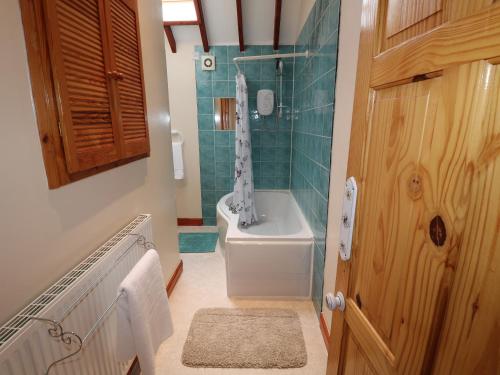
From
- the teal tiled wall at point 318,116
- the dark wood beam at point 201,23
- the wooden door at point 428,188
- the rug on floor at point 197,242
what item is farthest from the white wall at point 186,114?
the wooden door at point 428,188

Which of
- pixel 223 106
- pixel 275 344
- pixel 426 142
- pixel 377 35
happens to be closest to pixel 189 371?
pixel 275 344

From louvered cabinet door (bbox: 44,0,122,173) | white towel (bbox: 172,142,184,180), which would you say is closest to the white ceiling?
white towel (bbox: 172,142,184,180)

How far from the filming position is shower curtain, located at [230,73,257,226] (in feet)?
9.28

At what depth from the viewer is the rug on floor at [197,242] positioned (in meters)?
2.99

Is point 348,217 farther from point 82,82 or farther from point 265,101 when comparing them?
point 265,101

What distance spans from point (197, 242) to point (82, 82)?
8.07ft

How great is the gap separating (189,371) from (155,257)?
0.79 metres

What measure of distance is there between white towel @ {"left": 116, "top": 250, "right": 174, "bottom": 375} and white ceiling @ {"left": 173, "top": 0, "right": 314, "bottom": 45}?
2669mm

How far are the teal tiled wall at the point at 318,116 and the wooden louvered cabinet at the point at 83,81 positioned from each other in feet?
3.88

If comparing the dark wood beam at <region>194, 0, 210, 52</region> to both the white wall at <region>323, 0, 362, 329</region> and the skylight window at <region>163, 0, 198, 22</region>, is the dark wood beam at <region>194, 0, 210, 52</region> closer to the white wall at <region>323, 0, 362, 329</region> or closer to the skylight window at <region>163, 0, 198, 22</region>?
the skylight window at <region>163, 0, 198, 22</region>

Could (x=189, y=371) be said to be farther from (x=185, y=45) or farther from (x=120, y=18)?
(x=185, y=45)

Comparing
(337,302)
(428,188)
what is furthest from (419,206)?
(337,302)

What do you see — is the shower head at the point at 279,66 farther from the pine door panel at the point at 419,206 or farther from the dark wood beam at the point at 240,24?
the pine door panel at the point at 419,206

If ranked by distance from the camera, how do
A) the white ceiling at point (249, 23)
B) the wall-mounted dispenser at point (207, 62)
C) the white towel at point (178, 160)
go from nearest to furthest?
the white ceiling at point (249, 23)
the wall-mounted dispenser at point (207, 62)
the white towel at point (178, 160)
